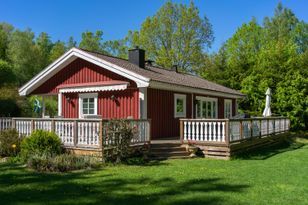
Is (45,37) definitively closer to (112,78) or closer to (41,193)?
(112,78)

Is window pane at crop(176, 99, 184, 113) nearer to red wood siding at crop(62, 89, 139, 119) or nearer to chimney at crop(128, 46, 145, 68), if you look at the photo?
chimney at crop(128, 46, 145, 68)

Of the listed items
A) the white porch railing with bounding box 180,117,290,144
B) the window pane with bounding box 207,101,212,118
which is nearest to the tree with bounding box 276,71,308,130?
the window pane with bounding box 207,101,212,118

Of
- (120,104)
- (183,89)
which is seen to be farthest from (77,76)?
(183,89)

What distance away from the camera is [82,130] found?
40.2 feet

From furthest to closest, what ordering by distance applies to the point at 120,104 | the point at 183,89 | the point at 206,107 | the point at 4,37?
1. the point at 4,37
2. the point at 206,107
3. the point at 183,89
4. the point at 120,104

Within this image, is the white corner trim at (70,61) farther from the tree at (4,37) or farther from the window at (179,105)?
the tree at (4,37)

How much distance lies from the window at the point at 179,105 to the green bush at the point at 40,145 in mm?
7058

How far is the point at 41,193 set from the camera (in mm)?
7543

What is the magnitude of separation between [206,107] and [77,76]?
767cm

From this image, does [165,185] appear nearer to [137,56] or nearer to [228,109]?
[137,56]

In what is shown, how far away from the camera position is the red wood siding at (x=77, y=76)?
53.6 feet

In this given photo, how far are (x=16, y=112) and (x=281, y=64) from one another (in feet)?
64.3

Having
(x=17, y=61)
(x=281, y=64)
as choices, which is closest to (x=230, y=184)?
(x=281, y=64)

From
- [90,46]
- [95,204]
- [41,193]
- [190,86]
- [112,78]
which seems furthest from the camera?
[90,46]
